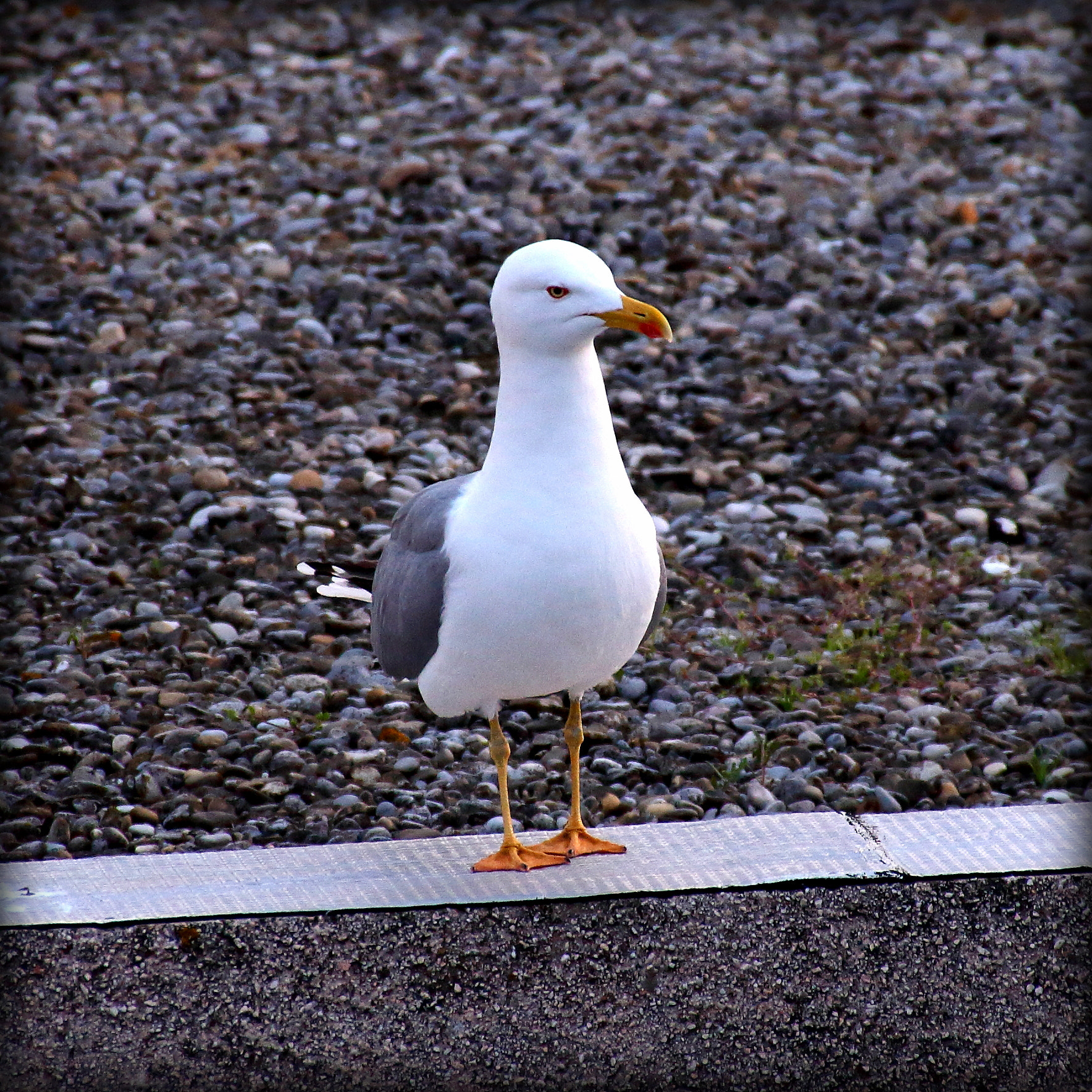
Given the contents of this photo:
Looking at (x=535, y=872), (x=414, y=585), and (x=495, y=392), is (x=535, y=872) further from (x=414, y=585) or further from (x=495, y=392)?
(x=495, y=392)

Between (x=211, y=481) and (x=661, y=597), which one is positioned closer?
(x=661, y=597)

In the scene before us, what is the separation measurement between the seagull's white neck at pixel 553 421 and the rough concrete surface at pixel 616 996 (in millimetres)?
1141

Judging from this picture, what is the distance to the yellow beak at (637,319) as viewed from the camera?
358 cm

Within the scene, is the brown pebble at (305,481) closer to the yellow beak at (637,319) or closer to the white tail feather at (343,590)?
the white tail feather at (343,590)

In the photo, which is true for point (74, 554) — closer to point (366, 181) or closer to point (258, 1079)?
point (258, 1079)

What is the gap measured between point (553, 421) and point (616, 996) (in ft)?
4.99

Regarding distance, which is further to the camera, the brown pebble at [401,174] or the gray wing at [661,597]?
the brown pebble at [401,174]

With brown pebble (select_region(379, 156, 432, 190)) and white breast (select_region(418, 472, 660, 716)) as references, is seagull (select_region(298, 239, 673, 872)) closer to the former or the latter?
white breast (select_region(418, 472, 660, 716))

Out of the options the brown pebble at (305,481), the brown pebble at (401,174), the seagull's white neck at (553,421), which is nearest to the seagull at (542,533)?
the seagull's white neck at (553,421)

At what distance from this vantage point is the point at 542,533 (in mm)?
3658

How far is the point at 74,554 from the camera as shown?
624 cm

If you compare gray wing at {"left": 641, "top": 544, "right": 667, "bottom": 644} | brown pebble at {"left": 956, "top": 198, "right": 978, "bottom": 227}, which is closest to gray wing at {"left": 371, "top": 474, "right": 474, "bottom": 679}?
gray wing at {"left": 641, "top": 544, "right": 667, "bottom": 644}

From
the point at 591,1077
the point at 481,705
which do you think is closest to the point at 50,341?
the point at 481,705

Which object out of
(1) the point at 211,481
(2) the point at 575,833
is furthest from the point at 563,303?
(1) the point at 211,481
